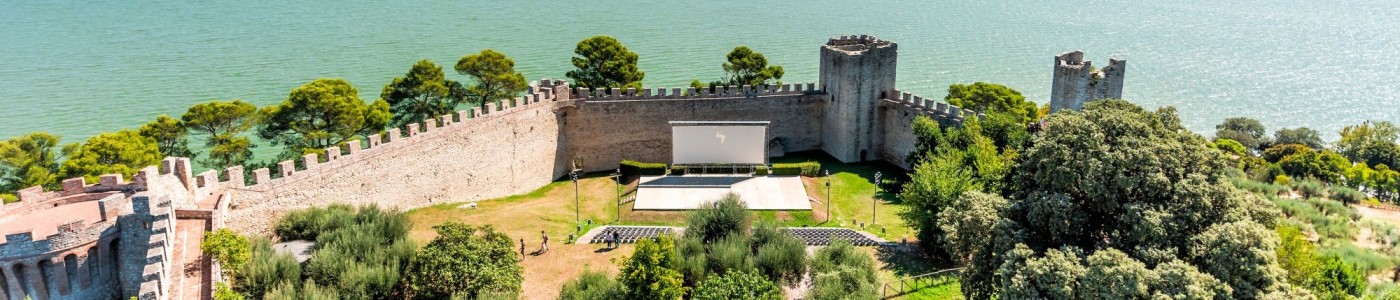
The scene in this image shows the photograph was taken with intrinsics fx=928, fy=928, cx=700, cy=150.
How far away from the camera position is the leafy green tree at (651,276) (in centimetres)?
1661

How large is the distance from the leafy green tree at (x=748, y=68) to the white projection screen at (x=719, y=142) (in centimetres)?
544

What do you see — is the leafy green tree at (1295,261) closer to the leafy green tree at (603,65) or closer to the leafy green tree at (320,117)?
the leafy green tree at (603,65)

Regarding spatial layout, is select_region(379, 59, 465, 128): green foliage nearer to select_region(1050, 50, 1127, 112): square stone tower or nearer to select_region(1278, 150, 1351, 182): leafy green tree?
select_region(1050, 50, 1127, 112): square stone tower

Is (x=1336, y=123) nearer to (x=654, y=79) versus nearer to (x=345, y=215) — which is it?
(x=654, y=79)

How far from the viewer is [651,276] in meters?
16.9

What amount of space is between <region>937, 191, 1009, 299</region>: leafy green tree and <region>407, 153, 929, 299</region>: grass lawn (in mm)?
1263

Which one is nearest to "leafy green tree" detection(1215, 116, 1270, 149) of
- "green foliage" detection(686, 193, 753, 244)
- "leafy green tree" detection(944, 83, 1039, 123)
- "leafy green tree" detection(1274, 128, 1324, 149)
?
"leafy green tree" detection(1274, 128, 1324, 149)

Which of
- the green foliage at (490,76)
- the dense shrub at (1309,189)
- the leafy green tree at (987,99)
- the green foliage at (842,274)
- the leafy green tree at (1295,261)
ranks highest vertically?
the green foliage at (490,76)

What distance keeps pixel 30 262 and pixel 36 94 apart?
32.7 meters

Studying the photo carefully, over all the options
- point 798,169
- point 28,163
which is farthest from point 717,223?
point 28,163

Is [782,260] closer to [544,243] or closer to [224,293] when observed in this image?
[544,243]

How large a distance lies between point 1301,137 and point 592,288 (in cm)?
4146

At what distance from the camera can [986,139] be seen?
85.4 feet

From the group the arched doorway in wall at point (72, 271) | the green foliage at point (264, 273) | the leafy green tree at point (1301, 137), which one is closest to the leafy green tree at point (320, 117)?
the green foliage at point (264, 273)
